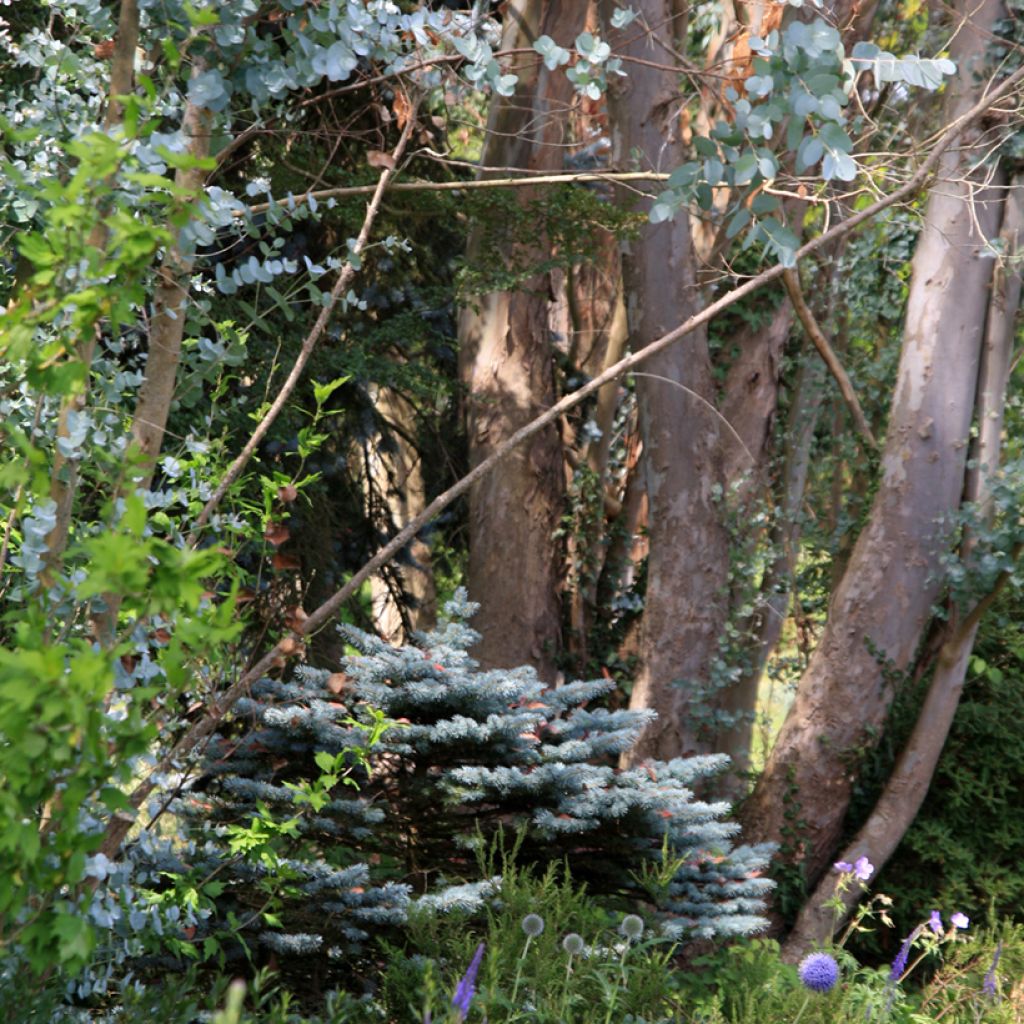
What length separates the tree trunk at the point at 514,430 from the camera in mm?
6863

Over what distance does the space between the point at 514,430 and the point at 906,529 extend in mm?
2238

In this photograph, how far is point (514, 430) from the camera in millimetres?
7000

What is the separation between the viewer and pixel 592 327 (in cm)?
936

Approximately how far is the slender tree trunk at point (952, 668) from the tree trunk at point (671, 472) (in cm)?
93

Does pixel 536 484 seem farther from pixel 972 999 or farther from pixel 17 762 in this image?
pixel 17 762

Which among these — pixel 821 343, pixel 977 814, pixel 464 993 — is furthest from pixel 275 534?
pixel 977 814

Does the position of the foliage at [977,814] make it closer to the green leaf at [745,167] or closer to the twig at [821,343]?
the twig at [821,343]

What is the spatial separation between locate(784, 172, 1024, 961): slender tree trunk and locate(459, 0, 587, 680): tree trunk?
A: 2.00 metres

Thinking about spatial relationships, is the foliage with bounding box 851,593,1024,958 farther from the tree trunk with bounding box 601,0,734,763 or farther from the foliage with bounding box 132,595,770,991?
the foliage with bounding box 132,595,770,991

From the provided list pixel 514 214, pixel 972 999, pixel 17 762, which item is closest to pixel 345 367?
pixel 514 214

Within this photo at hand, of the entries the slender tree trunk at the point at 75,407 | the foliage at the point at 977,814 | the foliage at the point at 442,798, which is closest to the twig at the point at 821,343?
the foliage at the point at 977,814

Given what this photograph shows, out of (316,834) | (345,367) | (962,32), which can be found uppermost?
(962,32)

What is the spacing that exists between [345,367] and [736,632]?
246 centimetres

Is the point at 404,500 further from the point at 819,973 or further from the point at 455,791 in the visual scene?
the point at 819,973
